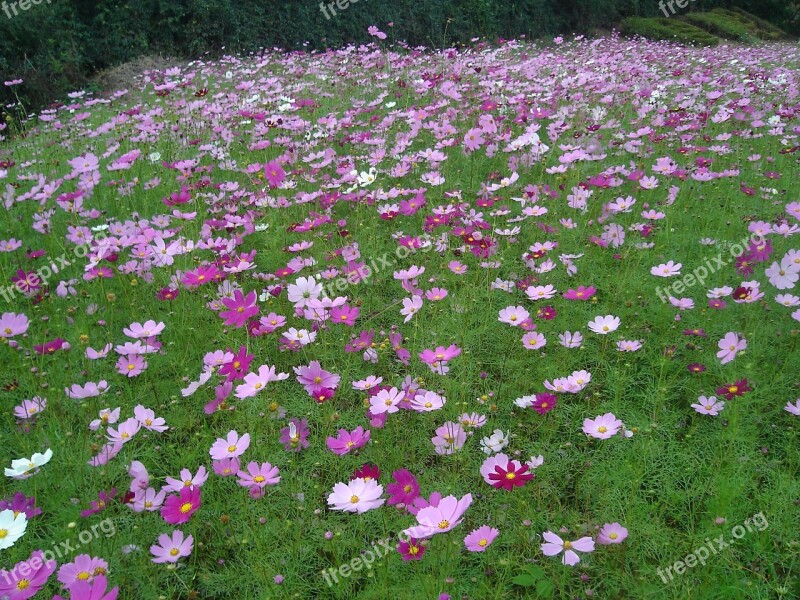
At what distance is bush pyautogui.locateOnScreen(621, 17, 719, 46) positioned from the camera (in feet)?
39.2

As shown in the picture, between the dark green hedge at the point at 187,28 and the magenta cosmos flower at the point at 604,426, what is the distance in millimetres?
5746

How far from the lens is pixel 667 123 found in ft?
11.1

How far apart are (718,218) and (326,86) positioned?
4.01 m

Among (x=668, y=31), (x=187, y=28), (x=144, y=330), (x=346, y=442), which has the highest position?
(x=187, y=28)

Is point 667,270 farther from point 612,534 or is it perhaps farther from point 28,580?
point 28,580

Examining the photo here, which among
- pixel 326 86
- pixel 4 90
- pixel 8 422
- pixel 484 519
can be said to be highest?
pixel 4 90

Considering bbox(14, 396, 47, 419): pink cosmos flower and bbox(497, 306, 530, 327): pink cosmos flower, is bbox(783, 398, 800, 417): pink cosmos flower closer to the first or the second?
bbox(497, 306, 530, 327): pink cosmos flower

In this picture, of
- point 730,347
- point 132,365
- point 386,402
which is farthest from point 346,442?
point 730,347

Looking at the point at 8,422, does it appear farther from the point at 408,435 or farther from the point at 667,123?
the point at 667,123

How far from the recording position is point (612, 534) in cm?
121

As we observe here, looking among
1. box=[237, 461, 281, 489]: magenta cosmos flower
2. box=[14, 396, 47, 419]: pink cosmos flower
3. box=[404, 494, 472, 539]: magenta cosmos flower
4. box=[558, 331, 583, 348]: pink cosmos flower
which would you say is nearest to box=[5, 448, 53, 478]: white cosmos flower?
box=[14, 396, 47, 419]: pink cosmos flower

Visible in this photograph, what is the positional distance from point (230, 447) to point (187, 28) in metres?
8.46

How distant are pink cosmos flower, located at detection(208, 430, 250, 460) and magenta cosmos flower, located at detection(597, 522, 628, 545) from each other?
82cm

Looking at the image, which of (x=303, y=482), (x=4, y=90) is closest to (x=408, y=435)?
(x=303, y=482)
